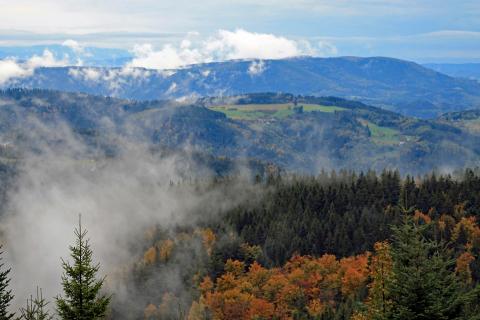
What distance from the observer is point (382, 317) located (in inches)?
1384

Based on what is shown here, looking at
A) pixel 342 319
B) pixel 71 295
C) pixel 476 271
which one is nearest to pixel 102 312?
pixel 71 295

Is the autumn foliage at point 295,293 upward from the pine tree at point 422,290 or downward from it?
downward


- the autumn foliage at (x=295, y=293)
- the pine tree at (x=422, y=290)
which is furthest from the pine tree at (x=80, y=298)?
the autumn foliage at (x=295, y=293)

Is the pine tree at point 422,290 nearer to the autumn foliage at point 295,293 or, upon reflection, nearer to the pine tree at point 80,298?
the pine tree at point 80,298

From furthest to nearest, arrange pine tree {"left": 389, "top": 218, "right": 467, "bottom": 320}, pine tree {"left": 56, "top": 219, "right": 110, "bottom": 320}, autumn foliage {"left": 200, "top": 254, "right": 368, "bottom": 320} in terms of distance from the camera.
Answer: autumn foliage {"left": 200, "top": 254, "right": 368, "bottom": 320}
pine tree {"left": 56, "top": 219, "right": 110, "bottom": 320}
pine tree {"left": 389, "top": 218, "right": 467, "bottom": 320}

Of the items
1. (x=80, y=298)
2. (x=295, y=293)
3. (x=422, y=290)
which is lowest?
(x=295, y=293)

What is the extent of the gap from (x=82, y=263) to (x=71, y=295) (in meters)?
2.37

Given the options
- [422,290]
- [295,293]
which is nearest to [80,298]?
[422,290]

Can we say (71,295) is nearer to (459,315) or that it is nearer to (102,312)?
(102,312)

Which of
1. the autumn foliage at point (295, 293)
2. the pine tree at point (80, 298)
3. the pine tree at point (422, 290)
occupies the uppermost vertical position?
the pine tree at point (422, 290)

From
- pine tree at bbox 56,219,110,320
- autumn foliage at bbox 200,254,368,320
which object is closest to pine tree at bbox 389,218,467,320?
pine tree at bbox 56,219,110,320

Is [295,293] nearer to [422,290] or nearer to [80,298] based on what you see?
[80,298]

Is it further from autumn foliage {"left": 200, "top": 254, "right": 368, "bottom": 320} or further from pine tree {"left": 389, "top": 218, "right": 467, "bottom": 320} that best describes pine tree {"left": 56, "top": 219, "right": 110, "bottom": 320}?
autumn foliage {"left": 200, "top": 254, "right": 368, "bottom": 320}

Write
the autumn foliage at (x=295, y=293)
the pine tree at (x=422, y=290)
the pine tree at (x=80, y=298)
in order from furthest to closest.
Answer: the autumn foliage at (x=295, y=293) < the pine tree at (x=80, y=298) < the pine tree at (x=422, y=290)
